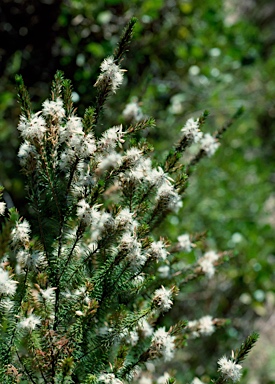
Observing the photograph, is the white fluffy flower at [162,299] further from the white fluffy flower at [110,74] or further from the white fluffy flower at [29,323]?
the white fluffy flower at [110,74]

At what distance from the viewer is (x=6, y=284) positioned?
2.65 feet

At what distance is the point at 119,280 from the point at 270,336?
185 cm

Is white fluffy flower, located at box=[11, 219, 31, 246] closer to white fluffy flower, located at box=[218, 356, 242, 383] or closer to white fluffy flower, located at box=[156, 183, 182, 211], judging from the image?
white fluffy flower, located at box=[156, 183, 182, 211]

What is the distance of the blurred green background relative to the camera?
1.82m

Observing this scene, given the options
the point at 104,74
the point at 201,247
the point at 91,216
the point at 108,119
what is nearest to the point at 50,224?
the point at 91,216

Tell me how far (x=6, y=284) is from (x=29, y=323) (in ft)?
0.28

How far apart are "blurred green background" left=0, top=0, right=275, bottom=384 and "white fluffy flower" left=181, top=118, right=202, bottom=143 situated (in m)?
0.79

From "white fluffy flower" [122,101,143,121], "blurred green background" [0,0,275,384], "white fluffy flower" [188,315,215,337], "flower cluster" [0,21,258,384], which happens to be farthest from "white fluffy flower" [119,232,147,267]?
"blurred green background" [0,0,275,384]

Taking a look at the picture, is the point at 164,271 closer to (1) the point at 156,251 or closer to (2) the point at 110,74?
(1) the point at 156,251

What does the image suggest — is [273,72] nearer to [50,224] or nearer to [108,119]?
[108,119]

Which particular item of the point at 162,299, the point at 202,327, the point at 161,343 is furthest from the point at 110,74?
the point at 202,327

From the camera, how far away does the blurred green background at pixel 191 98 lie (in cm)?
182

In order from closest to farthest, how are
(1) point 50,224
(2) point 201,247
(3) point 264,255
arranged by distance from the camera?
1. (1) point 50,224
2. (2) point 201,247
3. (3) point 264,255

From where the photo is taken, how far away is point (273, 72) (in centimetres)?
279
